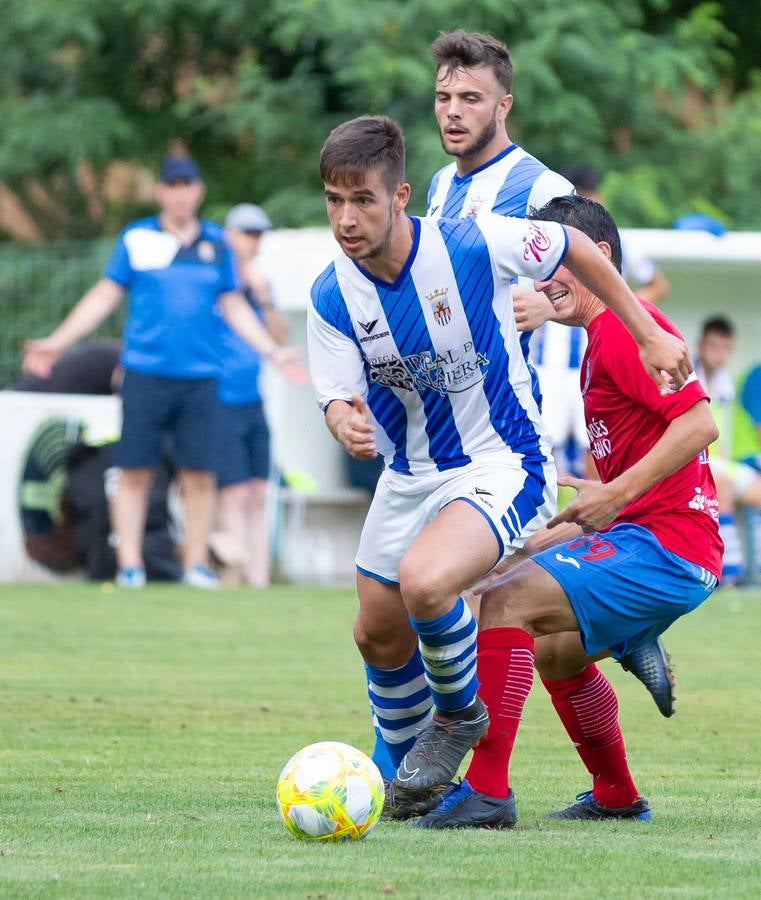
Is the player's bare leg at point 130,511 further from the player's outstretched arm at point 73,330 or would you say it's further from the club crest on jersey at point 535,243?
the club crest on jersey at point 535,243

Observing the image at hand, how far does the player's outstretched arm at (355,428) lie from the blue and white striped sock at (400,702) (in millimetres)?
925

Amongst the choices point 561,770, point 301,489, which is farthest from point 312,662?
point 301,489

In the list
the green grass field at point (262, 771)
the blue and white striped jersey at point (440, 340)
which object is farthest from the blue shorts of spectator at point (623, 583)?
the green grass field at point (262, 771)

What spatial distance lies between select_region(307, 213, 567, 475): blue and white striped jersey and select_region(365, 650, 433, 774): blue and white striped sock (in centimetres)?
68

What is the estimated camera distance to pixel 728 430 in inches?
612

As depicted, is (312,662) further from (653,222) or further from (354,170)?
(653,222)

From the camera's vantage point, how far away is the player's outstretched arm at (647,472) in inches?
208

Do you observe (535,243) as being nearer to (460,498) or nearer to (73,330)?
(460,498)

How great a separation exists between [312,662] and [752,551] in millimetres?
6477

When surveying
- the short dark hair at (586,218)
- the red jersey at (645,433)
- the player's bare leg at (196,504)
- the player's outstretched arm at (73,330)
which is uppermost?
the short dark hair at (586,218)

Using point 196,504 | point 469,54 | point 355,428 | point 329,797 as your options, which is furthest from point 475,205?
point 196,504

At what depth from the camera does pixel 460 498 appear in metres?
5.58

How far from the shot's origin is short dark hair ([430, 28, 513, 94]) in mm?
6867

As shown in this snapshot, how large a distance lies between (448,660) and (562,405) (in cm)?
819
